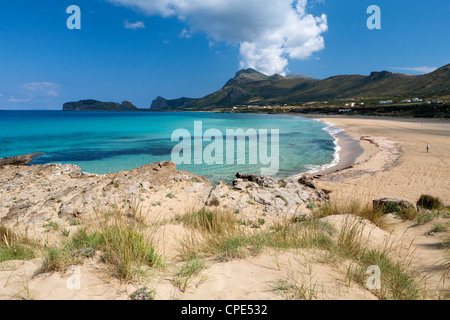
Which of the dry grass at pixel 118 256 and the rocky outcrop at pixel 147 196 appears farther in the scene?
the rocky outcrop at pixel 147 196

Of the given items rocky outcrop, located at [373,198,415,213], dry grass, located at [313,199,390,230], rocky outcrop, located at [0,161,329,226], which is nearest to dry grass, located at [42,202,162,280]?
rocky outcrop, located at [0,161,329,226]

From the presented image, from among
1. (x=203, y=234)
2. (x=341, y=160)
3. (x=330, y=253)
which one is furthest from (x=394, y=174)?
(x=203, y=234)

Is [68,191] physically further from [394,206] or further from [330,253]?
[394,206]

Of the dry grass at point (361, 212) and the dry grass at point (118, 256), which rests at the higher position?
the dry grass at point (118, 256)

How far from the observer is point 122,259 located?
2744 millimetres

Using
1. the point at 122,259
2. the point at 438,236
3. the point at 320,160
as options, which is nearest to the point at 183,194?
the point at 122,259

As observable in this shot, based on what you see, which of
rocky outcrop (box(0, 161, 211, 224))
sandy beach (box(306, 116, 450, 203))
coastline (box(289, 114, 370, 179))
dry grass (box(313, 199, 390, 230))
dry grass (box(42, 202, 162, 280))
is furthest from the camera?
coastline (box(289, 114, 370, 179))

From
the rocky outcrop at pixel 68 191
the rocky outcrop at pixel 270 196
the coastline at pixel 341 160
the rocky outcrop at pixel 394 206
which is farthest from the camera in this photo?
the coastline at pixel 341 160

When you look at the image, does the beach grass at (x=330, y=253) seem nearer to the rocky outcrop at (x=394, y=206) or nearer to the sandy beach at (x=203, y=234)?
the sandy beach at (x=203, y=234)

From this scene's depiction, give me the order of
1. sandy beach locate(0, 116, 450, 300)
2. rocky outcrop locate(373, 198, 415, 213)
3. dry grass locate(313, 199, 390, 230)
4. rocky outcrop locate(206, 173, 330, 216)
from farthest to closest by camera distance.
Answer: rocky outcrop locate(206, 173, 330, 216) → rocky outcrop locate(373, 198, 415, 213) → dry grass locate(313, 199, 390, 230) → sandy beach locate(0, 116, 450, 300)

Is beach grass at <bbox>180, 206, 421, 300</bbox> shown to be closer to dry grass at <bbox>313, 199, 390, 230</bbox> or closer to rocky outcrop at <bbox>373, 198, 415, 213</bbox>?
dry grass at <bbox>313, 199, 390, 230</bbox>

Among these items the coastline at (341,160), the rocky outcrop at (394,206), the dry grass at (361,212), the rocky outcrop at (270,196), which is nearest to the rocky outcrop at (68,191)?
the rocky outcrop at (270,196)

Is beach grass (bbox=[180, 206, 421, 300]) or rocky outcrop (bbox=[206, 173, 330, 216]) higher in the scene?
beach grass (bbox=[180, 206, 421, 300])

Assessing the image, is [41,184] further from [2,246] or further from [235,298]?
[235,298]
